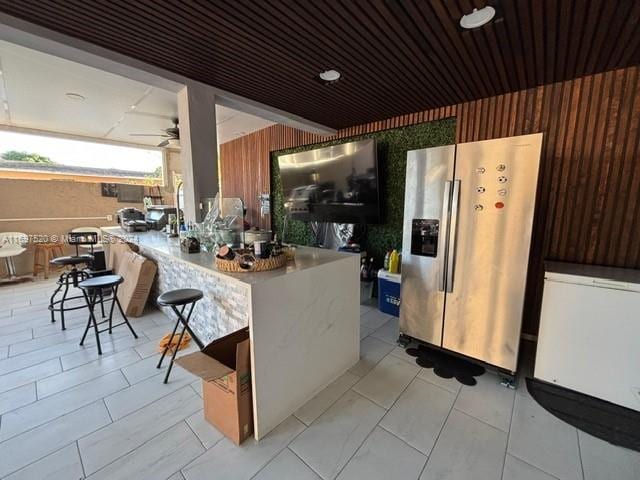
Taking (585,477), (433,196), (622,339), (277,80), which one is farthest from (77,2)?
(622,339)

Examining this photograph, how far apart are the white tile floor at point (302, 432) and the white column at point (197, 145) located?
1660mm

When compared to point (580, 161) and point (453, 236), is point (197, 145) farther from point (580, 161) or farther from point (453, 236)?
point (580, 161)

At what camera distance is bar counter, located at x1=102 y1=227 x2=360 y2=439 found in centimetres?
154

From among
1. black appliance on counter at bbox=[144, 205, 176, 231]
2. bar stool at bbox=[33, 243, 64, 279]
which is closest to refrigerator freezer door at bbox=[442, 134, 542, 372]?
black appliance on counter at bbox=[144, 205, 176, 231]

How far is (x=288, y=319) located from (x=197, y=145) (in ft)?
7.25

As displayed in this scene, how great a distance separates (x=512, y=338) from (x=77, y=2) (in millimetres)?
3705

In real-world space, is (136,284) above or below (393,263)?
below

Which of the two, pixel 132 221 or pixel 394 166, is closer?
pixel 394 166

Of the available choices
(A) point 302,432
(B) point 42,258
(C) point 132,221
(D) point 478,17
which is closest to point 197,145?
(C) point 132,221

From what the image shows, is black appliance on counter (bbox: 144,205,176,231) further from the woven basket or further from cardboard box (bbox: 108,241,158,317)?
the woven basket

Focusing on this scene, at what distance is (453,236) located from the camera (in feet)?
7.24

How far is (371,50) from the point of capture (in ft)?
6.57

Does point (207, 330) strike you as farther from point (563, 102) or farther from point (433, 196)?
point (563, 102)

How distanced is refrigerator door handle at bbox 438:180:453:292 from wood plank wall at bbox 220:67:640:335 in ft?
3.37
